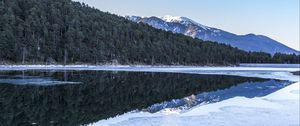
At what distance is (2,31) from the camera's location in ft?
348

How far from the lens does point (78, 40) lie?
4990 inches

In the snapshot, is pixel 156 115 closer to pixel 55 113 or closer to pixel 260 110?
pixel 55 113

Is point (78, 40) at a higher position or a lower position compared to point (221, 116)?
higher

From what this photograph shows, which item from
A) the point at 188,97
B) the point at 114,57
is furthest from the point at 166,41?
the point at 188,97

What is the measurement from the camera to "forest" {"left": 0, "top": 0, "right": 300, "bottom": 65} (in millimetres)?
109794

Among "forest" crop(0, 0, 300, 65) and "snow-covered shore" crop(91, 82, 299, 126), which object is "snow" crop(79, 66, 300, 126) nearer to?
"snow-covered shore" crop(91, 82, 299, 126)

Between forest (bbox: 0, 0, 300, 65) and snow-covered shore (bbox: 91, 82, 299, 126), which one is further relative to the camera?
forest (bbox: 0, 0, 300, 65)

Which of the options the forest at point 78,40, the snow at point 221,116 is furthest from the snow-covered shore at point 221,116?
the forest at point 78,40

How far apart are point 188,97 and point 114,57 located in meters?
106

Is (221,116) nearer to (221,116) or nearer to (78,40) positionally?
(221,116)

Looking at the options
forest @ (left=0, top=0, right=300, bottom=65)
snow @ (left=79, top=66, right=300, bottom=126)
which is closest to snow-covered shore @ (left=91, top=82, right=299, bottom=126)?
snow @ (left=79, top=66, right=300, bottom=126)

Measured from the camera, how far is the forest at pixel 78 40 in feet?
360

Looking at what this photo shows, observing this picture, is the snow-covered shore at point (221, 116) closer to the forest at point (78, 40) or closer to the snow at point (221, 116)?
the snow at point (221, 116)

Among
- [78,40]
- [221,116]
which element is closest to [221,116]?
[221,116]
